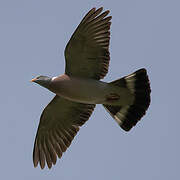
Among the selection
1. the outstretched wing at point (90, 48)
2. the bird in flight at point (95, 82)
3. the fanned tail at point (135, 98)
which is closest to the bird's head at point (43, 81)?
the bird in flight at point (95, 82)

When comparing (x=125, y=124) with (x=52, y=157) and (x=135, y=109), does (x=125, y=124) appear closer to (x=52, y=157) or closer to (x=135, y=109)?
(x=135, y=109)

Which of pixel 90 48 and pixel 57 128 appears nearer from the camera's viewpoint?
pixel 90 48

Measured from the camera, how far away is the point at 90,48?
1064cm

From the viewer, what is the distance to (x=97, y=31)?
412 inches

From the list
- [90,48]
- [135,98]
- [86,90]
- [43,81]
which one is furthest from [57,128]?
[90,48]

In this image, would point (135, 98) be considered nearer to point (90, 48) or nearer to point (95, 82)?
point (95, 82)

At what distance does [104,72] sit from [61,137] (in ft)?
7.22

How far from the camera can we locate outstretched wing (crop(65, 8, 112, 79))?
34.0 ft

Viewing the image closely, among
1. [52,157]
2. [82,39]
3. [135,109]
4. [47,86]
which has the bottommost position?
[52,157]

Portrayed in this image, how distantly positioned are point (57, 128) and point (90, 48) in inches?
101

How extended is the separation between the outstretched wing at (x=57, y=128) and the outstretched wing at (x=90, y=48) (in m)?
1.06

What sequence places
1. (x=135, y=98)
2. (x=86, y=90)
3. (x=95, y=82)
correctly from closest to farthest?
(x=86, y=90), (x=95, y=82), (x=135, y=98)

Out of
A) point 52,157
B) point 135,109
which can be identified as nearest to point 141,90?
point 135,109

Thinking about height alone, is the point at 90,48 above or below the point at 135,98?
above
